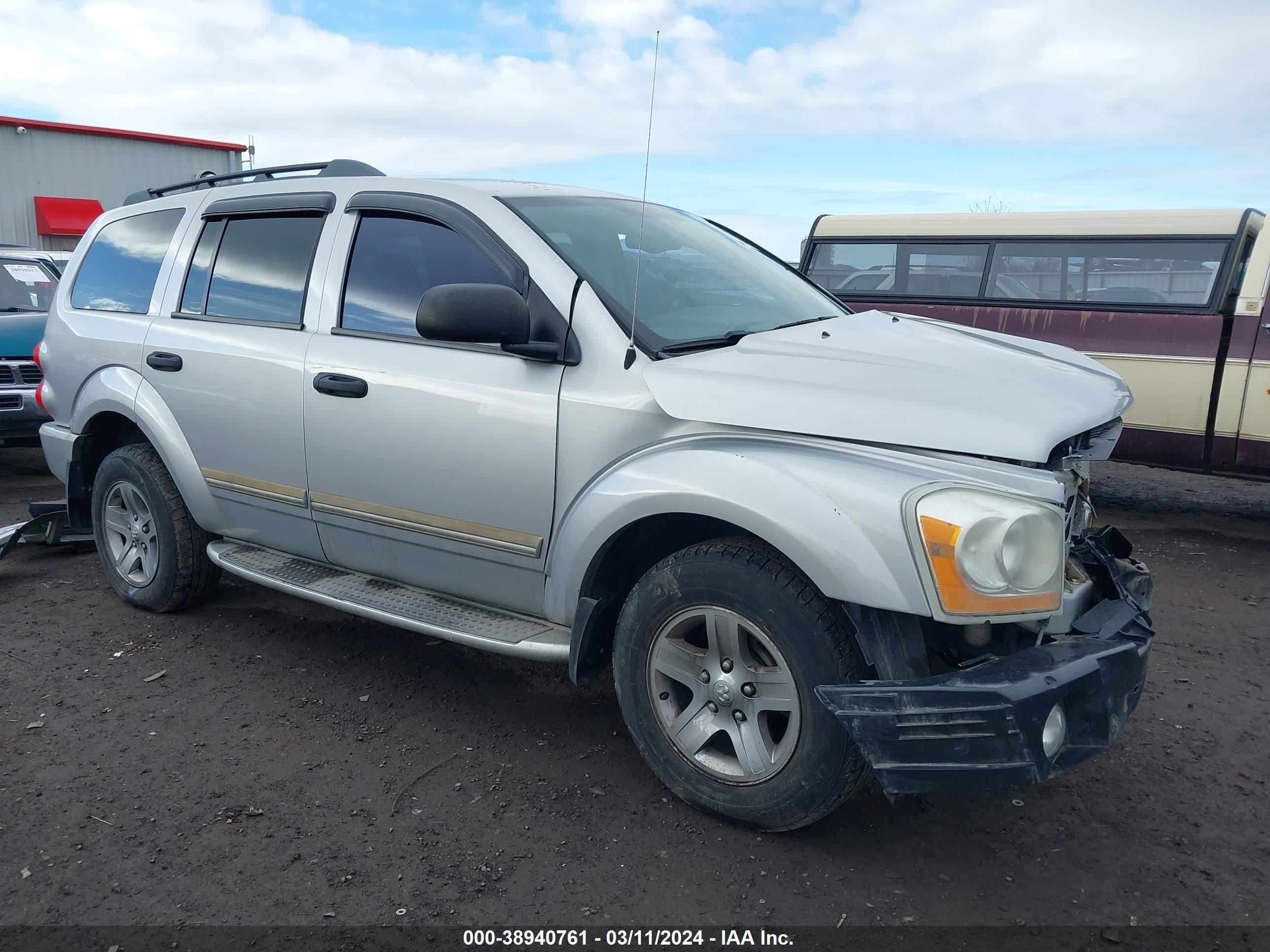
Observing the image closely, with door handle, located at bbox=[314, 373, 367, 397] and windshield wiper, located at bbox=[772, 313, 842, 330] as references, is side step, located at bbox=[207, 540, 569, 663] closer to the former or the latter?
door handle, located at bbox=[314, 373, 367, 397]

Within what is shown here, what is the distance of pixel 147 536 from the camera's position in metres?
4.59

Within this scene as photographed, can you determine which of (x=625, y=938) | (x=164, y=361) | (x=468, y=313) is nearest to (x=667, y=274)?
(x=468, y=313)

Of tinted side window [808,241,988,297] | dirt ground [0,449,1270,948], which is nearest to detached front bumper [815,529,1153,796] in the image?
dirt ground [0,449,1270,948]

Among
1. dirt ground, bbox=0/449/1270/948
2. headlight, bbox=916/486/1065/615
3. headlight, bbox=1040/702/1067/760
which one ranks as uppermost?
headlight, bbox=916/486/1065/615

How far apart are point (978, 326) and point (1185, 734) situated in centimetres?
482

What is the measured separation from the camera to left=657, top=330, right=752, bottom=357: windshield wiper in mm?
3018

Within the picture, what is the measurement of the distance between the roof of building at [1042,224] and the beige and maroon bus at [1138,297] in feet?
0.04

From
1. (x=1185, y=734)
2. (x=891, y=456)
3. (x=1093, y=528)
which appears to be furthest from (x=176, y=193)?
(x=1185, y=734)

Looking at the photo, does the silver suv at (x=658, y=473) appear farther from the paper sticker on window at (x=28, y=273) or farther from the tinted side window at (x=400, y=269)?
the paper sticker on window at (x=28, y=273)

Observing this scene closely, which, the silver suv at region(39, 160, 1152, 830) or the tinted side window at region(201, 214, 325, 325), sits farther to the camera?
the tinted side window at region(201, 214, 325, 325)

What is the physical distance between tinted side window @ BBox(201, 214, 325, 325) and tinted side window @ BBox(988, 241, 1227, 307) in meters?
5.67

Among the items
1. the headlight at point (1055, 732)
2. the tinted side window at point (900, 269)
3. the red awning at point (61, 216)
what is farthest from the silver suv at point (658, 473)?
the red awning at point (61, 216)

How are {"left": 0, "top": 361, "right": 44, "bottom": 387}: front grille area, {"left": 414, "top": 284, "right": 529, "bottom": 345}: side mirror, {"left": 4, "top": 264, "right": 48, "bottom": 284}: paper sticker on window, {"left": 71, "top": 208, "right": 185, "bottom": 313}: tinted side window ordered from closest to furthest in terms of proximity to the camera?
{"left": 414, "top": 284, "right": 529, "bottom": 345}: side mirror
{"left": 71, "top": 208, "right": 185, "bottom": 313}: tinted side window
{"left": 0, "top": 361, "right": 44, "bottom": 387}: front grille area
{"left": 4, "top": 264, "right": 48, "bottom": 284}: paper sticker on window

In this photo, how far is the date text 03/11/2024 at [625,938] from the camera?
241cm
